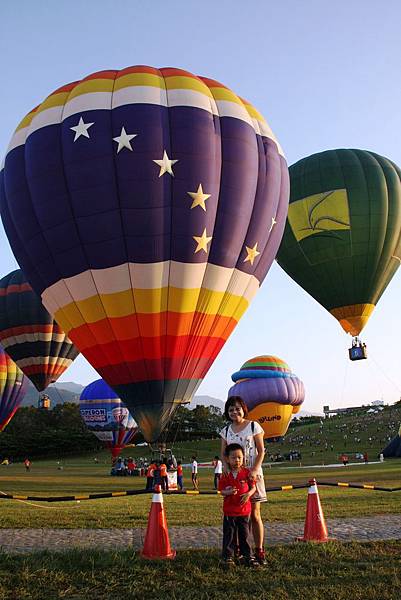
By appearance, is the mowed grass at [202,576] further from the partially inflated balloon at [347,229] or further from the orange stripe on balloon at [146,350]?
the partially inflated balloon at [347,229]

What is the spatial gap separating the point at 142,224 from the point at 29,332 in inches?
768

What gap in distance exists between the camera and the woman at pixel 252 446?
6.08m

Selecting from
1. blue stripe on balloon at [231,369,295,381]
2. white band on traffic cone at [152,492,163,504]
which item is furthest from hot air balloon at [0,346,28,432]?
white band on traffic cone at [152,492,163,504]

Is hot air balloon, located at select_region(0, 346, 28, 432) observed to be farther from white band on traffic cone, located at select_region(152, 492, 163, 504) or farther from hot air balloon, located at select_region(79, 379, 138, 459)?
white band on traffic cone, located at select_region(152, 492, 163, 504)

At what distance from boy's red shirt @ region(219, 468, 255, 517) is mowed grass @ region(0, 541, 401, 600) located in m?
0.53

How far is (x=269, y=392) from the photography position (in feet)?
142

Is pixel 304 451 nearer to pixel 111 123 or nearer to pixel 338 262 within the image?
pixel 338 262

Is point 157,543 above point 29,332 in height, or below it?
below

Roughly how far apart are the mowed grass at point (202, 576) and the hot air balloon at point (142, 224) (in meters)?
8.73

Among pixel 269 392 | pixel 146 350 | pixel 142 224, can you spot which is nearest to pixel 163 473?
pixel 146 350

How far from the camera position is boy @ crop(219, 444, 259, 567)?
5863 mm

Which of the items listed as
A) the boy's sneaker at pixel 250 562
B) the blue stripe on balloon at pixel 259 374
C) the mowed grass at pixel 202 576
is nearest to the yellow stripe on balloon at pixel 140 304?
the mowed grass at pixel 202 576

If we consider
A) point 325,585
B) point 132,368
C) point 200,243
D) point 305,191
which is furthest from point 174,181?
point 305,191

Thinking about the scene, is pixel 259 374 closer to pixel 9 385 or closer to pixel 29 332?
pixel 9 385
